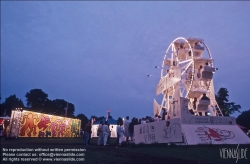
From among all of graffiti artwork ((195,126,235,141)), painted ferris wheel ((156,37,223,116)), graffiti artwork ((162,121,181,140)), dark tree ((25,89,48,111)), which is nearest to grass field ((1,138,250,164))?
graffiti artwork ((162,121,181,140))

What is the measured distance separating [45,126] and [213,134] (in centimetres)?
2206

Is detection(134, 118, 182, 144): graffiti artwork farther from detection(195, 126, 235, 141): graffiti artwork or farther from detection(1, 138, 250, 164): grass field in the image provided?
detection(1, 138, 250, 164): grass field

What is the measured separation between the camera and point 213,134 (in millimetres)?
14273

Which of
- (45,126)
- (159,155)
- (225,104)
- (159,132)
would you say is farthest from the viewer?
(225,104)

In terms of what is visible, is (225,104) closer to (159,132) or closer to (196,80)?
(196,80)

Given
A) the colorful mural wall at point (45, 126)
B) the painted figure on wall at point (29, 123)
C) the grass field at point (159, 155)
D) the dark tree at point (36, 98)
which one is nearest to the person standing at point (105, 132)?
the grass field at point (159, 155)

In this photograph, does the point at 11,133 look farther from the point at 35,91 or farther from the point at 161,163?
the point at 35,91

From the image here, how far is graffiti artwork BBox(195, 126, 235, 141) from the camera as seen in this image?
1396 centimetres

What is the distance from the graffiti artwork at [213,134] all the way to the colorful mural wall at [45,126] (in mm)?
18819

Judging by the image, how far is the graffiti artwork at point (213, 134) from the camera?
13961 millimetres

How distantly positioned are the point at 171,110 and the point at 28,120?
55.6 feet

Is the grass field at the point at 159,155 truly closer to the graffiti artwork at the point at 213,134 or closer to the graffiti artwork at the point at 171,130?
the graffiti artwork at the point at 171,130

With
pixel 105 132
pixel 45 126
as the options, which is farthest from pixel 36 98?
pixel 105 132

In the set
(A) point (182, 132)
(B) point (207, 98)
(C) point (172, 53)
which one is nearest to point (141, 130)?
(A) point (182, 132)
